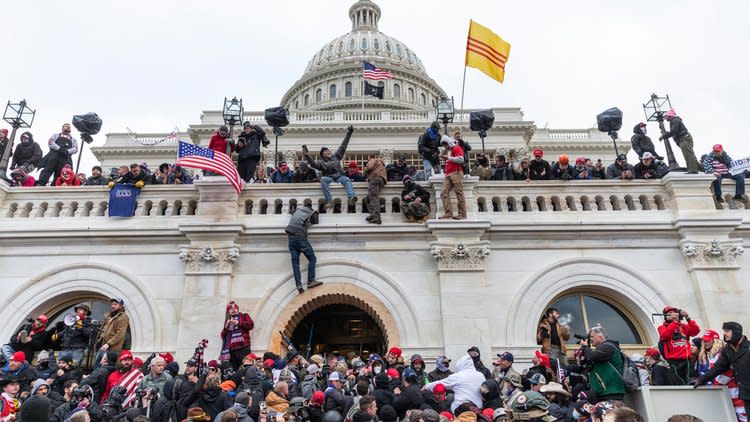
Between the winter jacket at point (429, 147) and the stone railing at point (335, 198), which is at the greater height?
the winter jacket at point (429, 147)

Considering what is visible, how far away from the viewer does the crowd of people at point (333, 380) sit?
7.64 m

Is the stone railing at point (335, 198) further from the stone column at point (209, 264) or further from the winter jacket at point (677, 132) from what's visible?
the winter jacket at point (677, 132)

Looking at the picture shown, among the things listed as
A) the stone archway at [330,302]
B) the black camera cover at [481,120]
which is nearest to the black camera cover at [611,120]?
the black camera cover at [481,120]

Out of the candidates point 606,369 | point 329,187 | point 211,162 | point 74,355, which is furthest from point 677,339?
point 74,355

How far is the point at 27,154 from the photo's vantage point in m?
14.8

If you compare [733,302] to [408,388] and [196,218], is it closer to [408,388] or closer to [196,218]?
[408,388]

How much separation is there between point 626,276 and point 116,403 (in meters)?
11.1

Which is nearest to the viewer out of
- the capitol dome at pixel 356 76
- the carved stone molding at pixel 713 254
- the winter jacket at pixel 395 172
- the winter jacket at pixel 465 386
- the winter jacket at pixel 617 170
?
the winter jacket at pixel 465 386

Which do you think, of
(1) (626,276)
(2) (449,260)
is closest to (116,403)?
(2) (449,260)

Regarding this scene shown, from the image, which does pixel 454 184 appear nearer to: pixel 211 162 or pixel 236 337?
pixel 211 162

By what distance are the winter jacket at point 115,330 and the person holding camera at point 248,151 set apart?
15.5 ft

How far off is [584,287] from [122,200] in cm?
1175

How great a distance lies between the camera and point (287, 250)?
488 inches

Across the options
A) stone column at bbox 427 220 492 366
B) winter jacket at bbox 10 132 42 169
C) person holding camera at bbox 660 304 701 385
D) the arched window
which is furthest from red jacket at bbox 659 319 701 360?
winter jacket at bbox 10 132 42 169
